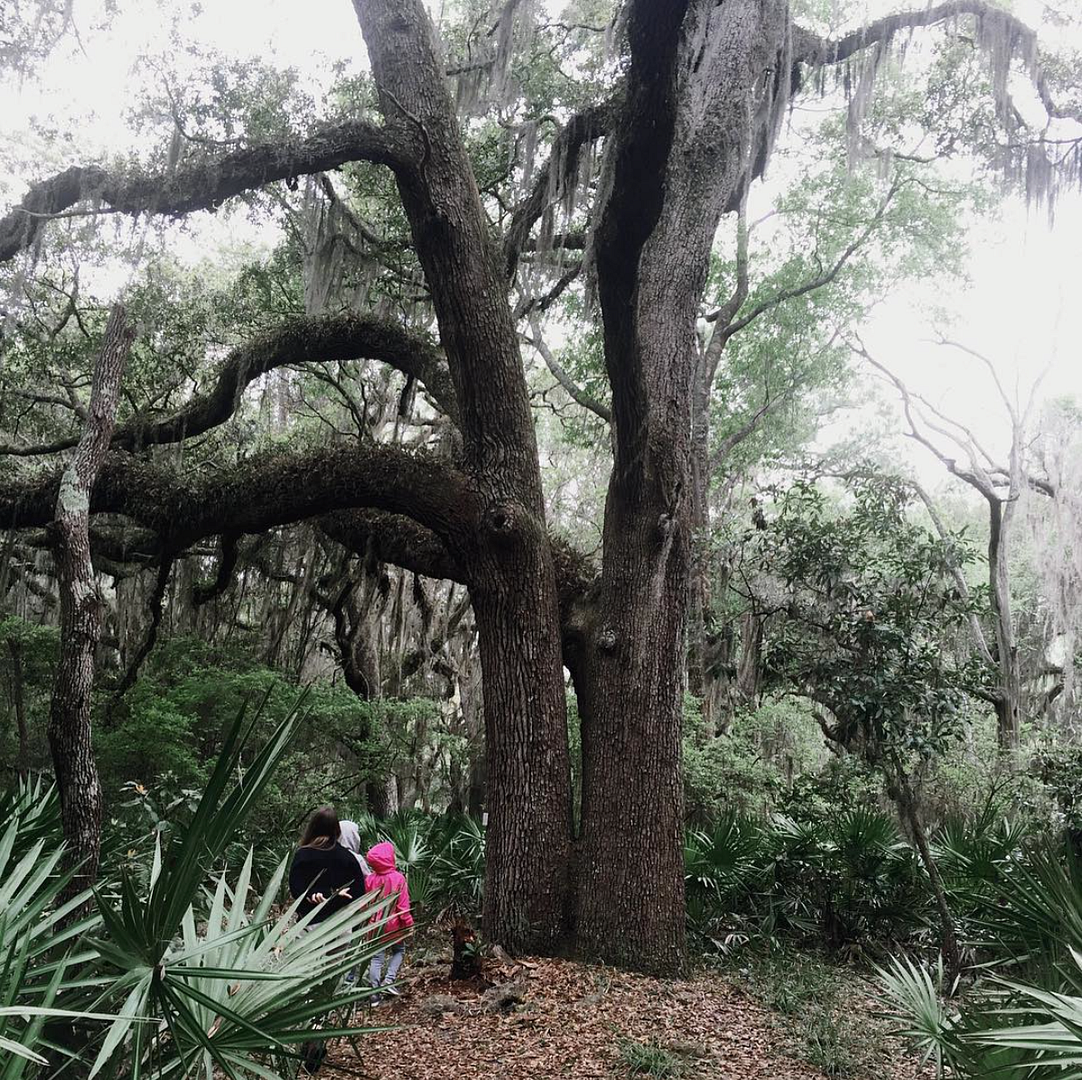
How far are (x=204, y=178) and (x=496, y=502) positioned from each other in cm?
344

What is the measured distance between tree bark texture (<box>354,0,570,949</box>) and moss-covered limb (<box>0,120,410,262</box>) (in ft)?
0.97

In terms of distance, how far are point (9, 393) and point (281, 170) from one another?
22.0ft

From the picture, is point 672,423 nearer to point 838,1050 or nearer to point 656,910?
point 656,910

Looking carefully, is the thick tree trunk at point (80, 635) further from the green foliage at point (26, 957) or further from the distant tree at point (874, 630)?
the distant tree at point (874, 630)

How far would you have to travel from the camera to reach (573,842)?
6480mm

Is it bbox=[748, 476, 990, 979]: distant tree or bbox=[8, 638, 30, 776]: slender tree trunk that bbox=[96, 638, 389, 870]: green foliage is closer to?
bbox=[8, 638, 30, 776]: slender tree trunk

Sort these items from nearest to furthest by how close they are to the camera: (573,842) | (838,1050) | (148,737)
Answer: (838,1050)
(573,842)
(148,737)

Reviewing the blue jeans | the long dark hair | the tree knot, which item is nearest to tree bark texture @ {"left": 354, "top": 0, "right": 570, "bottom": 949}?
the tree knot

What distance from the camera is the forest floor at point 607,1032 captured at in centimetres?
470

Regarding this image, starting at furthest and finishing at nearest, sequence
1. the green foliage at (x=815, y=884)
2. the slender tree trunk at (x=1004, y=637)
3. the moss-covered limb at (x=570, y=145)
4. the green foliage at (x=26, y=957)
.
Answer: the slender tree trunk at (x=1004, y=637), the green foliage at (x=815, y=884), the moss-covered limb at (x=570, y=145), the green foliage at (x=26, y=957)

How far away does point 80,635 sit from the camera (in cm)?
557

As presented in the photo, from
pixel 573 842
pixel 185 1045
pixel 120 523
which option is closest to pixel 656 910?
pixel 573 842

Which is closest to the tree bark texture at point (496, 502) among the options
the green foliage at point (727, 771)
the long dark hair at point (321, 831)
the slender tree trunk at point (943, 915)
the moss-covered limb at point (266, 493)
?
the moss-covered limb at point (266, 493)

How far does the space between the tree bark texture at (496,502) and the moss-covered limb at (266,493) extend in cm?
28
